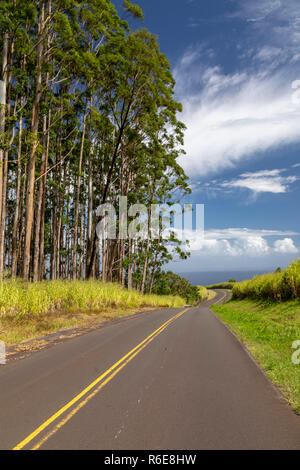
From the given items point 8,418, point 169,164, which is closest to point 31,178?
point 8,418

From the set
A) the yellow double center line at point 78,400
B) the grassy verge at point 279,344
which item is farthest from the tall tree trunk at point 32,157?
the grassy verge at point 279,344

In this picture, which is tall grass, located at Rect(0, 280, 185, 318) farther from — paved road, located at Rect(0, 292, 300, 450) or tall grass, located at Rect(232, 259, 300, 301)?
tall grass, located at Rect(232, 259, 300, 301)

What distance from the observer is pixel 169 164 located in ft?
118

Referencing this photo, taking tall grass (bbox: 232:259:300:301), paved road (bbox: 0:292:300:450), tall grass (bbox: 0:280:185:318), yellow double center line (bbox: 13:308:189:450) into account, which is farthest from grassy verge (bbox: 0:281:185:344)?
tall grass (bbox: 232:259:300:301)

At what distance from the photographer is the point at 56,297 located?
1750cm

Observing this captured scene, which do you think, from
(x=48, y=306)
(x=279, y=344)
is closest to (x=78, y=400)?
(x=279, y=344)

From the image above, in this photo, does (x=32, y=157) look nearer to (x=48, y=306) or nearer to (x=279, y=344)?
(x=48, y=306)

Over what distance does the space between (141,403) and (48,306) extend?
12.2m

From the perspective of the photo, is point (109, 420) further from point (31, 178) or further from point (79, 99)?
point (79, 99)

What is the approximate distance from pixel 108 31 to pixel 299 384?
85.6ft

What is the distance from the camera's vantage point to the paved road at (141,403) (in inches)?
167

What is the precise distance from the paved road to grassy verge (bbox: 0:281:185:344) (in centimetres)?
352

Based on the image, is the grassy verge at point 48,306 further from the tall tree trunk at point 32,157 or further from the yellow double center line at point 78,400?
the yellow double center line at point 78,400

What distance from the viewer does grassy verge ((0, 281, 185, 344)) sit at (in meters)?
12.7
